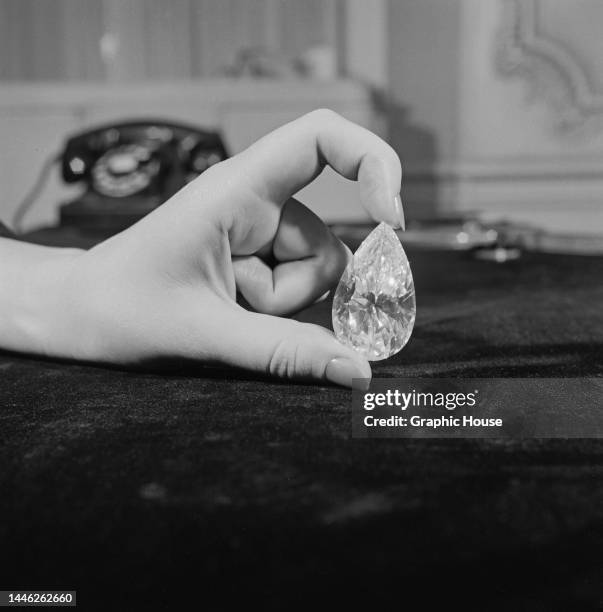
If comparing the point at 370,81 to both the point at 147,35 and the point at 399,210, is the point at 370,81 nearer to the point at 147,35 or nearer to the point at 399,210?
the point at 147,35

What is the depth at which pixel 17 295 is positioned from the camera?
0.47 m

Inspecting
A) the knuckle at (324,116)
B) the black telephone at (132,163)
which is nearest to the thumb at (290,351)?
the knuckle at (324,116)

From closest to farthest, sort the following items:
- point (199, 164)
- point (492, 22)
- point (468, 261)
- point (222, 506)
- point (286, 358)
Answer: point (222, 506), point (286, 358), point (468, 261), point (199, 164), point (492, 22)

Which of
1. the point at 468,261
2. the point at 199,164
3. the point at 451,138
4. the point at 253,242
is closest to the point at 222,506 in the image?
the point at 253,242

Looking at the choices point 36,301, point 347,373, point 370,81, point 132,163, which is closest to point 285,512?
point 347,373

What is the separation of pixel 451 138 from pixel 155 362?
188 centimetres

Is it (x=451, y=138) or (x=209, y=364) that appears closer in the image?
(x=209, y=364)

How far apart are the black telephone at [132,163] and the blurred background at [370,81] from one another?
340 millimetres

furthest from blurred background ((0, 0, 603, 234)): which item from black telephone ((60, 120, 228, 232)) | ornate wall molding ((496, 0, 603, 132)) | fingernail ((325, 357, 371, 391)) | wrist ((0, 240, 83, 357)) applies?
fingernail ((325, 357, 371, 391))

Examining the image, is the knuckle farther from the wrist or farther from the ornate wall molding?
the ornate wall molding

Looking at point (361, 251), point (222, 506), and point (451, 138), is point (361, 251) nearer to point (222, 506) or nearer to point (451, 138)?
point (222, 506)

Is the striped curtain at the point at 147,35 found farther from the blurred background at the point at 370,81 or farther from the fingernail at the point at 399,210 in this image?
the fingernail at the point at 399,210

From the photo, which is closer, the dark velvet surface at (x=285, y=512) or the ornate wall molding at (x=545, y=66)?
the dark velvet surface at (x=285, y=512)

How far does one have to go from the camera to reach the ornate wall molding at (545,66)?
208 centimetres
